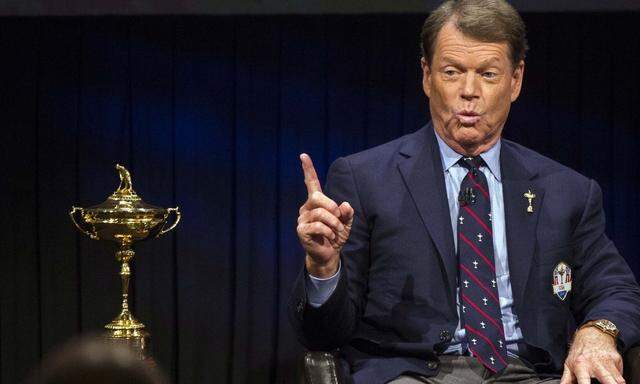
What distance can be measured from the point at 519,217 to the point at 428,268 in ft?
0.80

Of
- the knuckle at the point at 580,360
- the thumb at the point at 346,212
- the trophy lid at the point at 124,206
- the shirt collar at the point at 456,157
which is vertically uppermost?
the shirt collar at the point at 456,157

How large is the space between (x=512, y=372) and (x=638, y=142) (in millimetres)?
3537

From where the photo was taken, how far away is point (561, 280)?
6.77ft

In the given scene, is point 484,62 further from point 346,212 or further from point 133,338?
point 133,338

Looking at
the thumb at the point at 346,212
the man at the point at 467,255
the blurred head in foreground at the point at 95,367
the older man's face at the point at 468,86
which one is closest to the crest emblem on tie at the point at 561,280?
the man at the point at 467,255

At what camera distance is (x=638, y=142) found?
5.14 m

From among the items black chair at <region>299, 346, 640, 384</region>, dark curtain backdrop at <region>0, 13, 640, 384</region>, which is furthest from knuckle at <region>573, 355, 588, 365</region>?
dark curtain backdrop at <region>0, 13, 640, 384</region>

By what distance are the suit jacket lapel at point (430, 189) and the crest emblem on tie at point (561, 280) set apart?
0.77 feet

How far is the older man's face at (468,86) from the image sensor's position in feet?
6.77

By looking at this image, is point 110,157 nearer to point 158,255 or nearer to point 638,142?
point 158,255

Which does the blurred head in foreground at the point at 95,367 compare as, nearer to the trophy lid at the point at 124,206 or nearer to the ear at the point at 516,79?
the ear at the point at 516,79

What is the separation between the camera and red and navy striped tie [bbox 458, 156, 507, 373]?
194 centimetres

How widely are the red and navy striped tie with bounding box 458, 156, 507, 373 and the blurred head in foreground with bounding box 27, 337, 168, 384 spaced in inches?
56.6

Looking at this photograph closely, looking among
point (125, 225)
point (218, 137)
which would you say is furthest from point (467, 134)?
A: point (218, 137)
